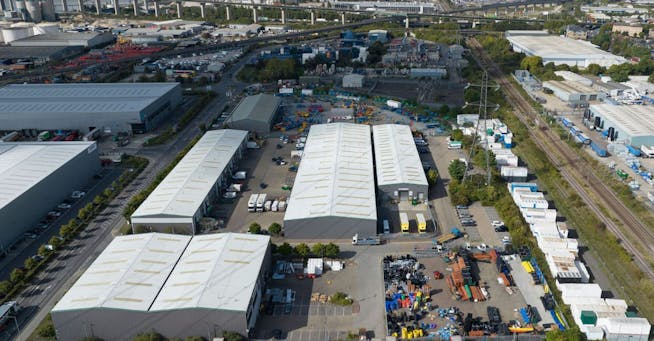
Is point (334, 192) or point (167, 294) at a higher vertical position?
point (334, 192)

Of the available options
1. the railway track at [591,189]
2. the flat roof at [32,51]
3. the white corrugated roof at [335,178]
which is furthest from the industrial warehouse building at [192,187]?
the flat roof at [32,51]

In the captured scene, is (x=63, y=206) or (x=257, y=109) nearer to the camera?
(x=63, y=206)

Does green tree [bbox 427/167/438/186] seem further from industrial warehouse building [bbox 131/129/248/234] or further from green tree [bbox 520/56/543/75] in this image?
green tree [bbox 520/56/543/75]

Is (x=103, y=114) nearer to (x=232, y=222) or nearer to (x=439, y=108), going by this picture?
(x=232, y=222)

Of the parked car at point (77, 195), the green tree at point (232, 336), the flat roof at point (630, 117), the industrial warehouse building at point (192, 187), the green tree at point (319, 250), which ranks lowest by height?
the green tree at point (232, 336)

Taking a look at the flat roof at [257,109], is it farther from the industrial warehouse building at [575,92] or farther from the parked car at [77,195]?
the industrial warehouse building at [575,92]

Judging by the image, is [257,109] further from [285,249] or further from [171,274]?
[171,274]

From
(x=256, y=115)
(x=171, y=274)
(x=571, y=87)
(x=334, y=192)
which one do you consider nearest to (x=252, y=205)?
(x=334, y=192)
